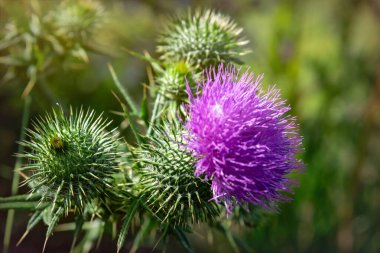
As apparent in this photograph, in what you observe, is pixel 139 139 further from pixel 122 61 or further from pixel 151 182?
pixel 122 61

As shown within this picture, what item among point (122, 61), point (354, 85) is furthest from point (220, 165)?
point (354, 85)

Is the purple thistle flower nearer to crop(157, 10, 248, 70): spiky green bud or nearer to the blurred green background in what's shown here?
crop(157, 10, 248, 70): spiky green bud

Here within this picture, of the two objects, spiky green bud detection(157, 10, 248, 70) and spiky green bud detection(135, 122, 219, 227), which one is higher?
spiky green bud detection(157, 10, 248, 70)

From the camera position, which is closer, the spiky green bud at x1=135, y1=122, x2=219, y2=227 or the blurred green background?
the spiky green bud at x1=135, y1=122, x2=219, y2=227

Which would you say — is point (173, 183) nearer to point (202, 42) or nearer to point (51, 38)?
point (202, 42)

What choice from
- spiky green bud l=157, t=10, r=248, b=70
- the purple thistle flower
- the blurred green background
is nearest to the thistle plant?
spiky green bud l=157, t=10, r=248, b=70

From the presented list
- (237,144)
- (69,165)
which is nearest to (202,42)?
(237,144)
